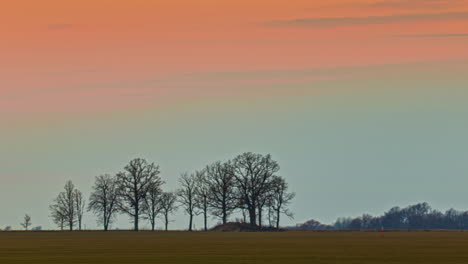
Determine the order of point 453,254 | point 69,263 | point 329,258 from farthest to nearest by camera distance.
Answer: point 453,254 < point 329,258 < point 69,263

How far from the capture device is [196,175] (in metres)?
142

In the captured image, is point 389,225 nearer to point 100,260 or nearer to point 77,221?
point 77,221

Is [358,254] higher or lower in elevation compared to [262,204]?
lower

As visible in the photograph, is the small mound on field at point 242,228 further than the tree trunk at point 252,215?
No

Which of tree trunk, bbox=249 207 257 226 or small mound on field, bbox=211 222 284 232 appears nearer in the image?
small mound on field, bbox=211 222 284 232

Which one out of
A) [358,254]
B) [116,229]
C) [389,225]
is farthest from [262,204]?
[358,254]

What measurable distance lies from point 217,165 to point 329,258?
98155mm

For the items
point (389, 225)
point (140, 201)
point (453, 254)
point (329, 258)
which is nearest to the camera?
point (329, 258)

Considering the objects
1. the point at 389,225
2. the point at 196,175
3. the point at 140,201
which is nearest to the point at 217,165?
the point at 196,175

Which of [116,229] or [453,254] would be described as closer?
[453,254]

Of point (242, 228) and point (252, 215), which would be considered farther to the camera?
point (252, 215)

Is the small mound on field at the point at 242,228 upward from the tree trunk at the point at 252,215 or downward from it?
downward

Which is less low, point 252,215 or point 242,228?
point 252,215

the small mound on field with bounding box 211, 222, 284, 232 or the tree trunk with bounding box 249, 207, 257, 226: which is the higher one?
the tree trunk with bounding box 249, 207, 257, 226
